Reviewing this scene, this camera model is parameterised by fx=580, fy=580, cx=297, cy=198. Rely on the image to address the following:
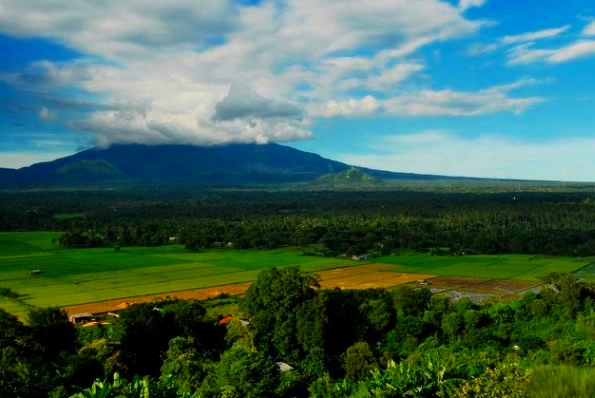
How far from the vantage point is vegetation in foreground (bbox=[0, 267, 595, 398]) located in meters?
16.4

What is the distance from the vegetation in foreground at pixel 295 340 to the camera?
16.4 metres

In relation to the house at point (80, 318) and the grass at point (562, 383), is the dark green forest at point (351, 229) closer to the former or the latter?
the house at point (80, 318)

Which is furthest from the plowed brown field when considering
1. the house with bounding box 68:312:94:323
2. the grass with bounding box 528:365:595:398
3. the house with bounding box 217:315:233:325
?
the grass with bounding box 528:365:595:398

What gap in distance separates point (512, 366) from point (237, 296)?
27498 mm

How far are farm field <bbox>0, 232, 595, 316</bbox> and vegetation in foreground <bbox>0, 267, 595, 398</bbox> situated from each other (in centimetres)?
871

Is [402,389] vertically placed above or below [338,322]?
above

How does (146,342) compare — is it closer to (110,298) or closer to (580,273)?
(110,298)

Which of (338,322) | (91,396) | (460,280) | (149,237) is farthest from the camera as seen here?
(149,237)

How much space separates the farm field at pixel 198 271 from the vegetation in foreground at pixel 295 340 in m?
8.71

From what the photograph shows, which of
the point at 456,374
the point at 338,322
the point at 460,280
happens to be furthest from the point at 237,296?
the point at 456,374

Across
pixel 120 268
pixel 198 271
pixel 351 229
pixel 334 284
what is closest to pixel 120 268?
pixel 120 268

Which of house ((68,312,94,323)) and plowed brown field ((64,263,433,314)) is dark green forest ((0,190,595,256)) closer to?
plowed brown field ((64,263,433,314))

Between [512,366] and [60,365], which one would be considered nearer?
[512,366]

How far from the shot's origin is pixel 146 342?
971 inches
